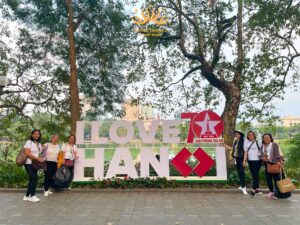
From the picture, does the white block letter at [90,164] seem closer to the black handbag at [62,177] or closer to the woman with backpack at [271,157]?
the black handbag at [62,177]

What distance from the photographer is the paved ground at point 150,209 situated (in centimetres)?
615

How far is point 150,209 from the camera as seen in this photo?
713 centimetres

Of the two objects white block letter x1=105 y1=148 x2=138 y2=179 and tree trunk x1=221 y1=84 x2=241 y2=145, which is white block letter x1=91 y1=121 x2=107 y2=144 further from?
tree trunk x1=221 y1=84 x2=241 y2=145

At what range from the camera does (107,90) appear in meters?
14.3

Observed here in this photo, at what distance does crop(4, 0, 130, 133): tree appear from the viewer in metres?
13.0

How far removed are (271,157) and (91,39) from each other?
354 inches

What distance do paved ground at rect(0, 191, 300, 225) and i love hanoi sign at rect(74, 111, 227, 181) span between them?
1.22 metres

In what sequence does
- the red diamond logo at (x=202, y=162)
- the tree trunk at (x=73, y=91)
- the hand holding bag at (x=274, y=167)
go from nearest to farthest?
1. the hand holding bag at (x=274, y=167)
2. the red diamond logo at (x=202, y=162)
3. the tree trunk at (x=73, y=91)

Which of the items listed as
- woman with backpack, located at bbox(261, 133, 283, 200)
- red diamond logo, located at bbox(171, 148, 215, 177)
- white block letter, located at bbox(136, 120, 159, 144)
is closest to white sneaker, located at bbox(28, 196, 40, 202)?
white block letter, located at bbox(136, 120, 159, 144)

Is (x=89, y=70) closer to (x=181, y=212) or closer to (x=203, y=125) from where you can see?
(x=203, y=125)

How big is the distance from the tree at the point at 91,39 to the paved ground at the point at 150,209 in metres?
5.62

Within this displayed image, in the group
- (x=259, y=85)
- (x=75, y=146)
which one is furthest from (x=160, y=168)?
(x=259, y=85)

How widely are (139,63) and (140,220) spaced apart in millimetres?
9028

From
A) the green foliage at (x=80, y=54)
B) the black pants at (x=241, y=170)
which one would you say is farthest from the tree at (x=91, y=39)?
the black pants at (x=241, y=170)
